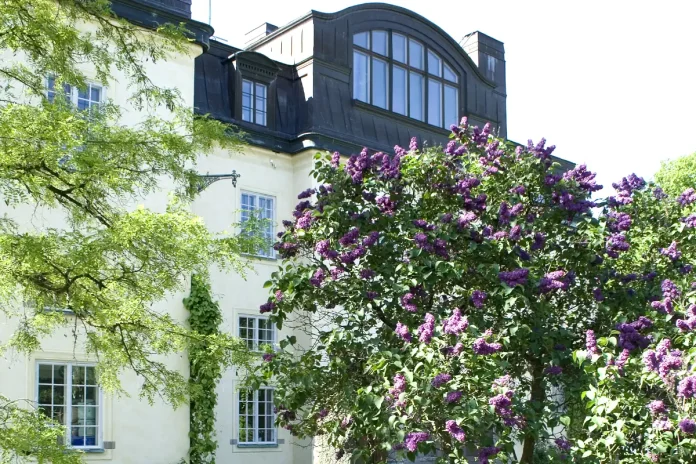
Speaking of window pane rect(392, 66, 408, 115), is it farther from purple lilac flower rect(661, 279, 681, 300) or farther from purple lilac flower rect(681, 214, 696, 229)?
purple lilac flower rect(661, 279, 681, 300)

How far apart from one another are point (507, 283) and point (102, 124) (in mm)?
4462

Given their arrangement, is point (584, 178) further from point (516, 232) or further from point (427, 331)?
point (427, 331)

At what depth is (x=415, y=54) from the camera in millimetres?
25094

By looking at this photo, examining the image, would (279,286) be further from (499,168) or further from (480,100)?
(480,100)

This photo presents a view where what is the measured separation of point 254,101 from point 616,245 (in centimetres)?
1313

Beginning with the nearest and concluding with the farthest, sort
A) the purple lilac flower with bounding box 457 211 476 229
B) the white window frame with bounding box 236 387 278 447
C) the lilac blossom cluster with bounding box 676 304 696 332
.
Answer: the lilac blossom cluster with bounding box 676 304 696 332 < the purple lilac flower with bounding box 457 211 476 229 < the white window frame with bounding box 236 387 278 447

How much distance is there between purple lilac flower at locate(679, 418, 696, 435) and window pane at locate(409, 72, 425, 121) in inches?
695

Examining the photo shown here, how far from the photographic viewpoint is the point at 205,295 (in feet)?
62.7

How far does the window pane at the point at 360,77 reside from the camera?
23703mm

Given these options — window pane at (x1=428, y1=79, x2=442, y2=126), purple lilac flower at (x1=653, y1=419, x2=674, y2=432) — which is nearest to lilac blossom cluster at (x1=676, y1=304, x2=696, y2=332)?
purple lilac flower at (x1=653, y1=419, x2=674, y2=432)

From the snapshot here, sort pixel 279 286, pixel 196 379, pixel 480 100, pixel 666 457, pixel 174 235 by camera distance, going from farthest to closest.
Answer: pixel 480 100, pixel 196 379, pixel 279 286, pixel 174 235, pixel 666 457

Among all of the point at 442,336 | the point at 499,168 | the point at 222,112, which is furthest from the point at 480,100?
the point at 442,336

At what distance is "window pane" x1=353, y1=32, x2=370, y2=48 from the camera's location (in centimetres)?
2381

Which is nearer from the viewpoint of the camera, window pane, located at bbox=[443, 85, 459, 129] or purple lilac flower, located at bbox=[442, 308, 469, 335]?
purple lilac flower, located at bbox=[442, 308, 469, 335]
